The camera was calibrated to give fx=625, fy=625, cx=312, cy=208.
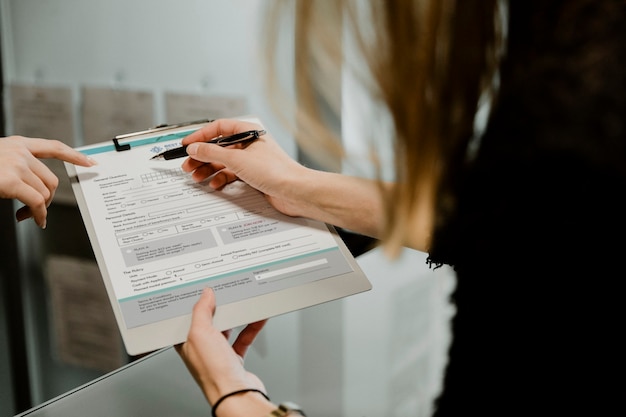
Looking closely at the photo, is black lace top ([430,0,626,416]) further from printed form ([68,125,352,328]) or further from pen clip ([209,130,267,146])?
pen clip ([209,130,267,146])

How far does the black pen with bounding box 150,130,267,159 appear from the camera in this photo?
0.69 m

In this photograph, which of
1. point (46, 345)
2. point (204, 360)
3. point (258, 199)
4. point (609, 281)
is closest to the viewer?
point (609, 281)

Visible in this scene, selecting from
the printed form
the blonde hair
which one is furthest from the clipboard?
the blonde hair

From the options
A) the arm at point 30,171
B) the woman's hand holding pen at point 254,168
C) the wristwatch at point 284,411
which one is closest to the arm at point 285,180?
the woman's hand holding pen at point 254,168

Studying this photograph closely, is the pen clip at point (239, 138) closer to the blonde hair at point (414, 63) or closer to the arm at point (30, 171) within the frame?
the arm at point (30, 171)

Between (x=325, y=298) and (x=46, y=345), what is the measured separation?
0.89 metres

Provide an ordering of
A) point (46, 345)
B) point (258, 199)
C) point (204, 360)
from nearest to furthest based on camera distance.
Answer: point (204, 360) < point (258, 199) < point (46, 345)

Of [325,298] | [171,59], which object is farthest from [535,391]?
[171,59]

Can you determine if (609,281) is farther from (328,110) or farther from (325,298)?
(328,110)

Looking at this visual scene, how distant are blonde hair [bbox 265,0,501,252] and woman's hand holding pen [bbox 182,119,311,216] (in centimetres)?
22

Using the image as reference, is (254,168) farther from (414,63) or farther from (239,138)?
(414,63)

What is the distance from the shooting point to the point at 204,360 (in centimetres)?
51

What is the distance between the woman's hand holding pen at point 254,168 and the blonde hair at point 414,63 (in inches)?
8.7

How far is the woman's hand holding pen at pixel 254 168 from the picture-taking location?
2.20 ft
